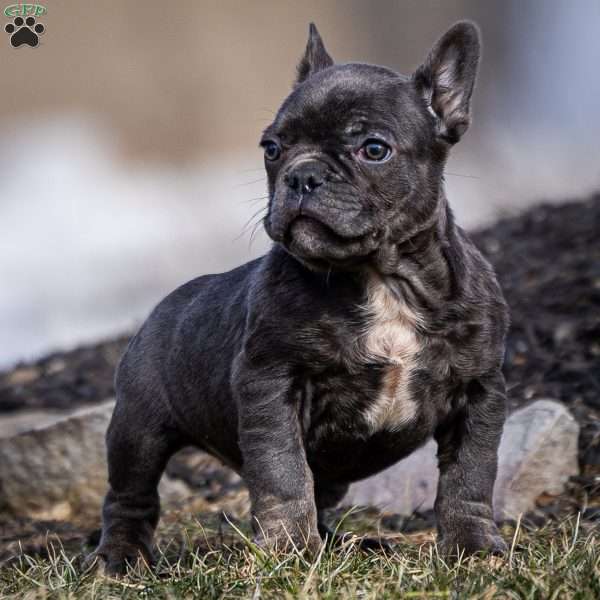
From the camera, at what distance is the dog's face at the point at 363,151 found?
200 inches

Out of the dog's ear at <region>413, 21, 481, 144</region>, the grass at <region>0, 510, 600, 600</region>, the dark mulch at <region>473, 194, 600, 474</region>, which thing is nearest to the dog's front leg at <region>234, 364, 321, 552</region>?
the grass at <region>0, 510, 600, 600</region>

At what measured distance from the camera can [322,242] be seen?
5.07 metres

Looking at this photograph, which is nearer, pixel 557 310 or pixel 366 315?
pixel 366 315

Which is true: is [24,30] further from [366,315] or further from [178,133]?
[366,315]

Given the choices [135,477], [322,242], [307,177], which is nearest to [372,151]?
[307,177]

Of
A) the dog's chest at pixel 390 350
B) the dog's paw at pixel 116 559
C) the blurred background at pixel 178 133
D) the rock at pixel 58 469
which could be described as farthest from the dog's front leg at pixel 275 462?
the blurred background at pixel 178 133

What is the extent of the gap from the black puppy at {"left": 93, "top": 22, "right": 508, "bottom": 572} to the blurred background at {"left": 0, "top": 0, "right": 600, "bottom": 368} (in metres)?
7.81

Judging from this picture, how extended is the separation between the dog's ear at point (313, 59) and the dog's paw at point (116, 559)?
2513mm

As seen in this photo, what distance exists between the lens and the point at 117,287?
1422cm

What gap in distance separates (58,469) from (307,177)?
13.5 ft

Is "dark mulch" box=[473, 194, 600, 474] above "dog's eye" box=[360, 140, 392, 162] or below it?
below

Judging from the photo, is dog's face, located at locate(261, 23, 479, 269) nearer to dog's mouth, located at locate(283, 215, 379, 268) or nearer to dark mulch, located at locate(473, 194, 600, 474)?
dog's mouth, located at locate(283, 215, 379, 268)

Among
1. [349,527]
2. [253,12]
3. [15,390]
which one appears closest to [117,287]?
[15,390]

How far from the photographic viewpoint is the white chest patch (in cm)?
533
